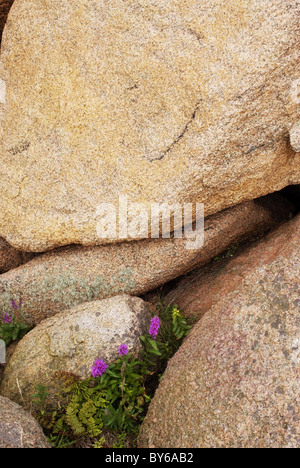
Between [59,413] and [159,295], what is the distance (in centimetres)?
171

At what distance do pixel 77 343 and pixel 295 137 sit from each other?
270 cm

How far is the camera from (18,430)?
3047 mm

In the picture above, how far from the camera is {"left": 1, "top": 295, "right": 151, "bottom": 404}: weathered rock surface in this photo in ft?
12.3

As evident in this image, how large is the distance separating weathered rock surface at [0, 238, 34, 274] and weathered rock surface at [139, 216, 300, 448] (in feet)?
9.32

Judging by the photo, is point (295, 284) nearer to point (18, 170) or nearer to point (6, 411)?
point (6, 411)

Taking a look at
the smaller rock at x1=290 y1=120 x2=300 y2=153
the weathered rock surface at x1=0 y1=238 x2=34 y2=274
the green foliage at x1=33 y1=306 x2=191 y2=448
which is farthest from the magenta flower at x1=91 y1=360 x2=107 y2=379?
the smaller rock at x1=290 y1=120 x2=300 y2=153

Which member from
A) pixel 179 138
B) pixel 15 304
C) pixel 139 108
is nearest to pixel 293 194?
pixel 179 138

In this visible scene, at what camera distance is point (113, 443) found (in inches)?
137

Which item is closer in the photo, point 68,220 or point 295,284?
point 295,284

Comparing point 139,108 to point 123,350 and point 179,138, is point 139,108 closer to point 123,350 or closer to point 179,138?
point 179,138

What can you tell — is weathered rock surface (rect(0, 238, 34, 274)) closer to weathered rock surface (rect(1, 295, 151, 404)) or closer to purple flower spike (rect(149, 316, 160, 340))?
weathered rock surface (rect(1, 295, 151, 404))

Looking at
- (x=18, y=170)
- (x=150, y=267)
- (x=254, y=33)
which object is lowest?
(x=150, y=267)

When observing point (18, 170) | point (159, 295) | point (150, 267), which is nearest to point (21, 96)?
point (18, 170)

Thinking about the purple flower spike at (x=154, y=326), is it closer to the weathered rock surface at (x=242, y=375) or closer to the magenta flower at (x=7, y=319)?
the weathered rock surface at (x=242, y=375)
